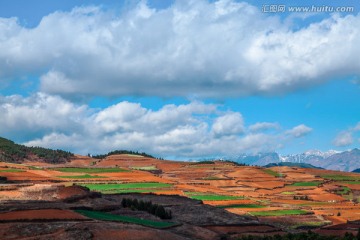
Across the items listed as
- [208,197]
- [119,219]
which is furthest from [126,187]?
[119,219]

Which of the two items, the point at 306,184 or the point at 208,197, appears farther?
the point at 306,184

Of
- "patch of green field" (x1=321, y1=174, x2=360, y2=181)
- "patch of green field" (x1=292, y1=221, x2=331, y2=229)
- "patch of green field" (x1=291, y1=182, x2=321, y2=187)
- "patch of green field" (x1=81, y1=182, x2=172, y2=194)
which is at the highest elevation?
"patch of green field" (x1=321, y1=174, x2=360, y2=181)

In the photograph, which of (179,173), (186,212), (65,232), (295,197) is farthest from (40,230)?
(179,173)

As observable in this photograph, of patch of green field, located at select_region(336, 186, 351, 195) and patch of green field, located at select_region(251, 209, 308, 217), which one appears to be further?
patch of green field, located at select_region(336, 186, 351, 195)

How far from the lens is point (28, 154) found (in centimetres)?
18312

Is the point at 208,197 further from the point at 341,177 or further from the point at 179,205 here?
the point at 341,177

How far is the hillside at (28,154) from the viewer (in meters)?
171

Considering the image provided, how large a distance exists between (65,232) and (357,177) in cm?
14349

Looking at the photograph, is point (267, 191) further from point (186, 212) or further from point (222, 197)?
point (186, 212)

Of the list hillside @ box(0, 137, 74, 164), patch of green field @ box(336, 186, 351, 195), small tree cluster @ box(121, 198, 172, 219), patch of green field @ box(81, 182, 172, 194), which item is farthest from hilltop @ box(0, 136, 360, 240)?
hillside @ box(0, 137, 74, 164)

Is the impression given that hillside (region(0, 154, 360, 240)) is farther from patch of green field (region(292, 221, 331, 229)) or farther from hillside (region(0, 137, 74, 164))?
hillside (region(0, 137, 74, 164))

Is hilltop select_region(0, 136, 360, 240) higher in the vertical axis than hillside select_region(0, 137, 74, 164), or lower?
lower

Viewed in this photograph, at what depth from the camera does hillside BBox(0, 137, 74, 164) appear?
170875mm

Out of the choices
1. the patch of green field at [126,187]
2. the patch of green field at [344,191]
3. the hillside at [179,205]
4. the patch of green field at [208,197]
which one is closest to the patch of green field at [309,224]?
the hillside at [179,205]
